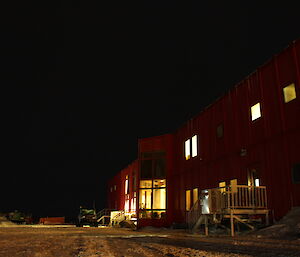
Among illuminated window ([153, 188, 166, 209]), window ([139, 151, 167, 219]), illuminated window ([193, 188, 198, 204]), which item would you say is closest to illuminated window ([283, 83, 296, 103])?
illuminated window ([193, 188, 198, 204])

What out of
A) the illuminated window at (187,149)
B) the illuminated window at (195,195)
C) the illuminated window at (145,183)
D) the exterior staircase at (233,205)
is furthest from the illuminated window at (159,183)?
the exterior staircase at (233,205)

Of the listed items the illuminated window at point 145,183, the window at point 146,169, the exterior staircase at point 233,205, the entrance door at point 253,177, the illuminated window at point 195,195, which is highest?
the window at point 146,169

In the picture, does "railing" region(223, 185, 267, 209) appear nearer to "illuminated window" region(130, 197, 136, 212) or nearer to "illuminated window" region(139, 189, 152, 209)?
"illuminated window" region(139, 189, 152, 209)

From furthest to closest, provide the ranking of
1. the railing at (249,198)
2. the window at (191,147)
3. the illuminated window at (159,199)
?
the illuminated window at (159,199)
the window at (191,147)
the railing at (249,198)

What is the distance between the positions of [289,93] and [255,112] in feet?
7.92

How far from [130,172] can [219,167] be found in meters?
18.1

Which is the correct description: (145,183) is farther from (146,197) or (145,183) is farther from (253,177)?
(253,177)

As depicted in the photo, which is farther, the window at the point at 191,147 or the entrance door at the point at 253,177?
the window at the point at 191,147

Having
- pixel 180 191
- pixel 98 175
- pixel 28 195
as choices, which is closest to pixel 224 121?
pixel 180 191

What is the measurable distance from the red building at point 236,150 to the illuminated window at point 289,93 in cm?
4

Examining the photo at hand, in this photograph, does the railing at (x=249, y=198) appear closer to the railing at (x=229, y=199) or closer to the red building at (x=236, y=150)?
the railing at (x=229, y=199)

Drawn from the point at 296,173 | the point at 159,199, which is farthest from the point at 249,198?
the point at 159,199

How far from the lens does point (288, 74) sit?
45.8 ft

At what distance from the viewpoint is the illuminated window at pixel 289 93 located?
13.6 metres
